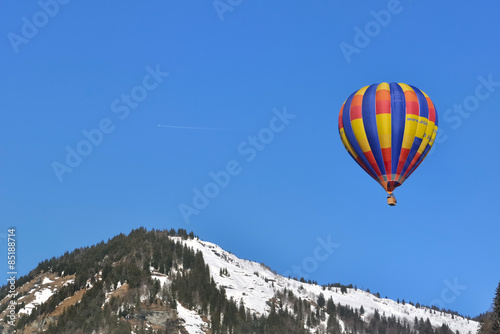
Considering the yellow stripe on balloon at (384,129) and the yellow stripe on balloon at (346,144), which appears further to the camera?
the yellow stripe on balloon at (346,144)

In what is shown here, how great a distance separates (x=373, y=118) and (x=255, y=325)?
135 m

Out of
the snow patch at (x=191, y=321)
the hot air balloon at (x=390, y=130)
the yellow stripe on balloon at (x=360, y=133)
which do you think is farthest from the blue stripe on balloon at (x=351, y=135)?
the snow patch at (x=191, y=321)

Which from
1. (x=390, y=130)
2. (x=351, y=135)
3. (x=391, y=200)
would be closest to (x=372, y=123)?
(x=390, y=130)

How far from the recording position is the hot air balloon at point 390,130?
71.4m

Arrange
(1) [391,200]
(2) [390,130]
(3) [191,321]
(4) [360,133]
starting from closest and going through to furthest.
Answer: (1) [391,200]
(2) [390,130]
(4) [360,133]
(3) [191,321]

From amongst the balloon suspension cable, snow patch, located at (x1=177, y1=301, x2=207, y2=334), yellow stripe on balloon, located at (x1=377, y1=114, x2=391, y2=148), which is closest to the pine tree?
the balloon suspension cable

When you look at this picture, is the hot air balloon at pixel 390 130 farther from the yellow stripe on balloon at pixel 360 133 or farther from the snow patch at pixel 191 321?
the snow patch at pixel 191 321

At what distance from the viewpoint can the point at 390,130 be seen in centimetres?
7238

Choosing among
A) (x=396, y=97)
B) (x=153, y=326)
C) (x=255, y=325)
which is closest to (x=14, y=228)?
(x=396, y=97)

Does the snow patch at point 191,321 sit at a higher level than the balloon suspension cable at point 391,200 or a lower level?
higher

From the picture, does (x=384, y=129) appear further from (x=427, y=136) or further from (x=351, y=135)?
(x=427, y=136)

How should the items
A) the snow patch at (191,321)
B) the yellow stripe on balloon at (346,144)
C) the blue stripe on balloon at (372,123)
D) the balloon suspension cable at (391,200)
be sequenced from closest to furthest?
the balloon suspension cable at (391,200)
the blue stripe on balloon at (372,123)
the yellow stripe on balloon at (346,144)
the snow patch at (191,321)

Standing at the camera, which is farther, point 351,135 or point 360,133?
point 351,135

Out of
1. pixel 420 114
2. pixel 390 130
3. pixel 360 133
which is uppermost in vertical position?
pixel 420 114
